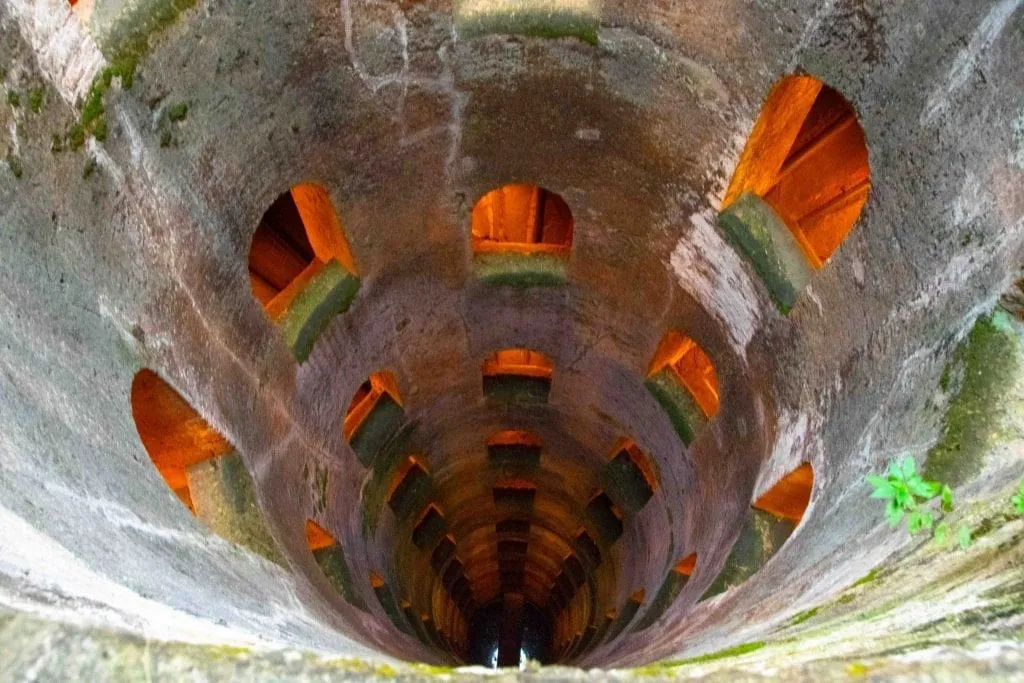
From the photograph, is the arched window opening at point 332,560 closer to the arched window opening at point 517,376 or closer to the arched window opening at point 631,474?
the arched window opening at point 517,376

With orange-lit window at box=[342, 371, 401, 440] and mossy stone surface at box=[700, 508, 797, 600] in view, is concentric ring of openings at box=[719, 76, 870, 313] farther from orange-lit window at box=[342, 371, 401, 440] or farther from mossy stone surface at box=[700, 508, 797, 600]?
orange-lit window at box=[342, 371, 401, 440]

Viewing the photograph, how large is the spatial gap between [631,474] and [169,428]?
5.27 m

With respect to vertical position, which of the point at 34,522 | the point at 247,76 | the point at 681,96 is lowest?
the point at 34,522

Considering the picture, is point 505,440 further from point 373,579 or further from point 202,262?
point 202,262

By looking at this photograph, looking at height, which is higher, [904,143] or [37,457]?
[904,143]

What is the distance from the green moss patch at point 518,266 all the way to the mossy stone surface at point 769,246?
175 cm

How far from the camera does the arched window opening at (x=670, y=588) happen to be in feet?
21.8

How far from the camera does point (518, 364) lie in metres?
8.21

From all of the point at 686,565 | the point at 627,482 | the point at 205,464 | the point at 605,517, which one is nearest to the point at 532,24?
the point at 205,464

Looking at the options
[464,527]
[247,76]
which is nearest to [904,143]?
[247,76]

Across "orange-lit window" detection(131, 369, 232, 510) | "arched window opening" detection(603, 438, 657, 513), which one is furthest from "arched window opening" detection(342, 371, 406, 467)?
"arched window opening" detection(603, 438, 657, 513)

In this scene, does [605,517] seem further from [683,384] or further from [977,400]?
[977,400]

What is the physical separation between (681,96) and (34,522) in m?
3.55

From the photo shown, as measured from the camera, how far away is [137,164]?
348cm
